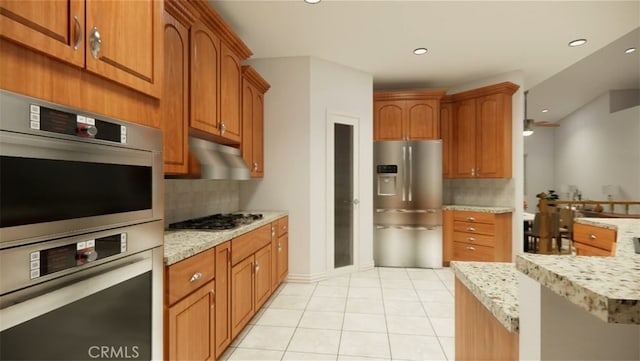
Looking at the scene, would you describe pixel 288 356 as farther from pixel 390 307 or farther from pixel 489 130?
pixel 489 130

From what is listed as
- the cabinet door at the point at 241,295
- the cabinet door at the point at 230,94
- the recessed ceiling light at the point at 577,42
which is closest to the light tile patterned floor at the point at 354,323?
the cabinet door at the point at 241,295

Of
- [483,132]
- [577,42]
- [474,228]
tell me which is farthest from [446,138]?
[577,42]

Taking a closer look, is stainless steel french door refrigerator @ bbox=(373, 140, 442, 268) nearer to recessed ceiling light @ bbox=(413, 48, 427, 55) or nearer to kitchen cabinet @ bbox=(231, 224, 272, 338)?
recessed ceiling light @ bbox=(413, 48, 427, 55)

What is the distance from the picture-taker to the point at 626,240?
1396 millimetres

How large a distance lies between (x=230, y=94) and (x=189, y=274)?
1.63 m

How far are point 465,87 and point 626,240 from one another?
3.88m

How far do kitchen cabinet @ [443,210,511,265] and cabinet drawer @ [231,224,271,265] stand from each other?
9.20ft

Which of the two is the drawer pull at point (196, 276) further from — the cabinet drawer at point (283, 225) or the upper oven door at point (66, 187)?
the cabinet drawer at point (283, 225)

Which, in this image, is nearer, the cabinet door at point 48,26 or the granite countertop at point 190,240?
the cabinet door at point 48,26

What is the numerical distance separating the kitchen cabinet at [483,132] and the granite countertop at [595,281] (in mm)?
3985

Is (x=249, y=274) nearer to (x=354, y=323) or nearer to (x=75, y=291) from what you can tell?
(x=354, y=323)

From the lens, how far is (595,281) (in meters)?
0.54

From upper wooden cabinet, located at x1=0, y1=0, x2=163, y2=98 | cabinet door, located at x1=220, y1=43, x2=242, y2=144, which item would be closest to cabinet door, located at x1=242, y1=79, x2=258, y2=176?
cabinet door, located at x1=220, y1=43, x2=242, y2=144

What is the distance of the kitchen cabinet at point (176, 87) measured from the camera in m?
1.80
